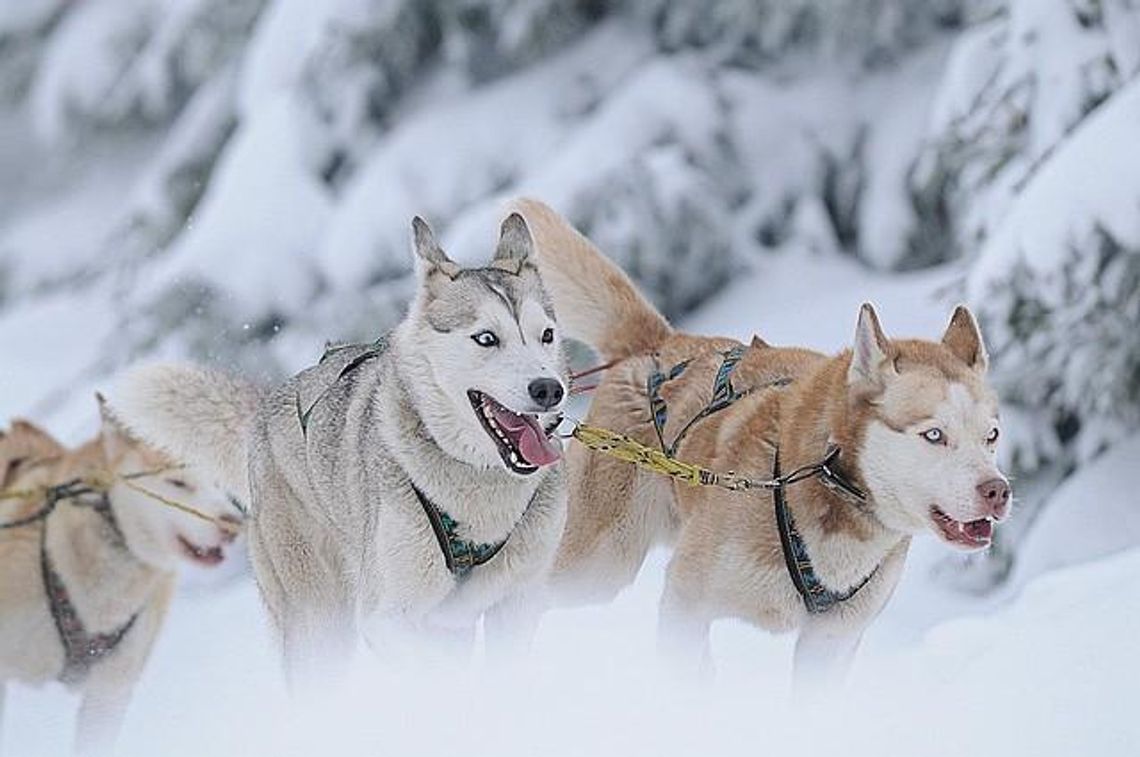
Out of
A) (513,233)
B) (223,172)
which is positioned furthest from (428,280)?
(223,172)

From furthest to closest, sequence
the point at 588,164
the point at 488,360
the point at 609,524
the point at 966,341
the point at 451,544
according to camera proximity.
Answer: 1. the point at 588,164
2. the point at 609,524
3. the point at 966,341
4. the point at 451,544
5. the point at 488,360

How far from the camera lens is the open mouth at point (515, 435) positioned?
3.72 m

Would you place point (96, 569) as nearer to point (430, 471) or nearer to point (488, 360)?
point (430, 471)

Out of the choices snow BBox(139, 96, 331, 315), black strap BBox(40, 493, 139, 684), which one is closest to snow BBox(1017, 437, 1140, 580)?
black strap BBox(40, 493, 139, 684)

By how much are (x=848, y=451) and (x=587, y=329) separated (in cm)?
116

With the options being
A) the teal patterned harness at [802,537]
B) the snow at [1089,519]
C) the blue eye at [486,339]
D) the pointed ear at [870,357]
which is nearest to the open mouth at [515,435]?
the blue eye at [486,339]

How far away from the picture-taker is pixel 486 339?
12.3 ft

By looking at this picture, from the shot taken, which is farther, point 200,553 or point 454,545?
point 200,553

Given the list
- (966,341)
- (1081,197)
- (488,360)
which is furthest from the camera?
(1081,197)

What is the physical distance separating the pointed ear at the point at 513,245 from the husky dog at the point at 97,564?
1625 mm

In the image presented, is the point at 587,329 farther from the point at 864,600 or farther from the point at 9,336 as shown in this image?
the point at 9,336

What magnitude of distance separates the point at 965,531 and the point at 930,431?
8.9 inches

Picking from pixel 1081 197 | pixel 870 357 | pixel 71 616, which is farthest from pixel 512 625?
pixel 1081 197

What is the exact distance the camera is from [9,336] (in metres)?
14.3
